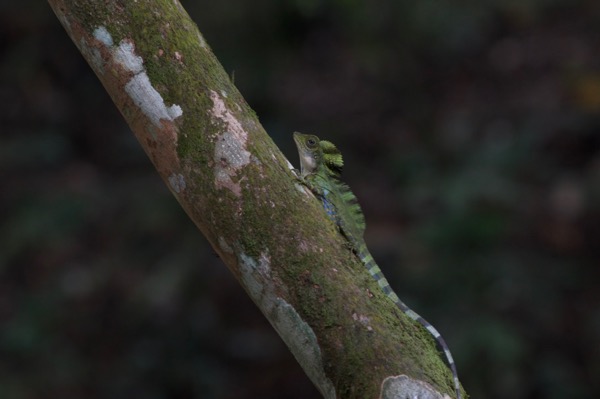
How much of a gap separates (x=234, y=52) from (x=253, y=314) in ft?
7.09

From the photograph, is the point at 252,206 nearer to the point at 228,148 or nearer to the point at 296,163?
the point at 228,148

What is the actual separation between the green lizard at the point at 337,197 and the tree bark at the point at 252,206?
150mm

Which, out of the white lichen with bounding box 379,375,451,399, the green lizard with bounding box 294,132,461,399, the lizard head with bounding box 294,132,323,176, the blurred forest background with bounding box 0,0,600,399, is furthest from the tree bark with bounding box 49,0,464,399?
the blurred forest background with bounding box 0,0,600,399

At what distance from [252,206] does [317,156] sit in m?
1.27

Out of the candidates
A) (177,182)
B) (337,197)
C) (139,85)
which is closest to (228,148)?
(177,182)

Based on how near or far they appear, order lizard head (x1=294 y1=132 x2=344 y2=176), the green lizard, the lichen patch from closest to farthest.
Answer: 1. the lichen patch
2. the green lizard
3. lizard head (x1=294 y1=132 x2=344 y2=176)

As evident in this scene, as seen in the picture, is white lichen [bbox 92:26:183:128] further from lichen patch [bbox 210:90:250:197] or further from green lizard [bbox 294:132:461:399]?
green lizard [bbox 294:132:461:399]

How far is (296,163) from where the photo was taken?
6.73 meters

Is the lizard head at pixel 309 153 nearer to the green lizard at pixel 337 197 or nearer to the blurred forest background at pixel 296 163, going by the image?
the green lizard at pixel 337 197

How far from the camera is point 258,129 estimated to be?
9.59 ft

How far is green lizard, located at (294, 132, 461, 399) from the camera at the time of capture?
3055mm

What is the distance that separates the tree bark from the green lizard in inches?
5.9

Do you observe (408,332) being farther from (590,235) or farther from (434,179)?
(590,235)

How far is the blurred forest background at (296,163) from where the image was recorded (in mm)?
6434
